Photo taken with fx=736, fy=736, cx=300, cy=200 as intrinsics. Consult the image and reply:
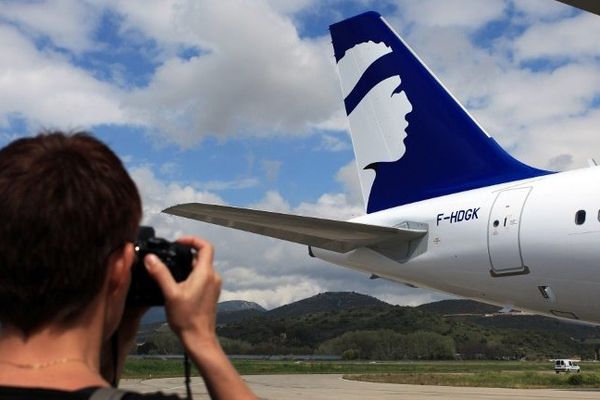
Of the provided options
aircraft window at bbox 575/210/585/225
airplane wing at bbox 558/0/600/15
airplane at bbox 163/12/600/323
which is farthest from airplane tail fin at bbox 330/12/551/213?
airplane wing at bbox 558/0/600/15

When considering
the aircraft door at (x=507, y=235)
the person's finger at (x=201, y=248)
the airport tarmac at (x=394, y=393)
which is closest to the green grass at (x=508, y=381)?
the airport tarmac at (x=394, y=393)

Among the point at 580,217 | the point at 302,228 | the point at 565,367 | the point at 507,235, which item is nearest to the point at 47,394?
the point at 580,217

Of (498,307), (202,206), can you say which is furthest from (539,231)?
(202,206)

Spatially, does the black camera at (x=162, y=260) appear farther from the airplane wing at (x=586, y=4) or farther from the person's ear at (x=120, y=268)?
the airplane wing at (x=586, y=4)

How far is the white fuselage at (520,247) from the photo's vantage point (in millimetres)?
8812

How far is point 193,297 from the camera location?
61.7 inches

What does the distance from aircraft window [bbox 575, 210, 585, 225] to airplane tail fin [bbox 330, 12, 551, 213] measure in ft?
5.20

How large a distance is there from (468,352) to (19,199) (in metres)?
129

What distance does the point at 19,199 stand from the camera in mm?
1397

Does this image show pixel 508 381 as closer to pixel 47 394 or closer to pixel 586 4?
pixel 586 4

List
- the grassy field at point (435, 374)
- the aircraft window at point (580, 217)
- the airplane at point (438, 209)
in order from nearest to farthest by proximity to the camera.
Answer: the aircraft window at point (580, 217)
the airplane at point (438, 209)
the grassy field at point (435, 374)

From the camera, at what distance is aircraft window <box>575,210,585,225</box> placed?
877 centimetres

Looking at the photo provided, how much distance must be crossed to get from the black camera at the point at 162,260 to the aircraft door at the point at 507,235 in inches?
321

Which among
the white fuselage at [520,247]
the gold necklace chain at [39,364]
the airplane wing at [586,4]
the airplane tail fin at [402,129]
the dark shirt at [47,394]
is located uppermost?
the airplane tail fin at [402,129]
